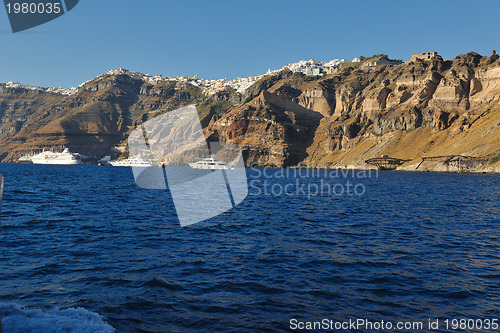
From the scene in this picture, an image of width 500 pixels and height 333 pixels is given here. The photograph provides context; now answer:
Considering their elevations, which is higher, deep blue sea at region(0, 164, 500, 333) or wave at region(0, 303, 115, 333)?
wave at region(0, 303, 115, 333)

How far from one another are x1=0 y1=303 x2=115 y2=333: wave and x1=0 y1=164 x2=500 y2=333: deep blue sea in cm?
4

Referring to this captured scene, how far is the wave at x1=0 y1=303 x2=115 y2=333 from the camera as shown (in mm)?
8719

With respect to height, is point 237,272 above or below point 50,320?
below

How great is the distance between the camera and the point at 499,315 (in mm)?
10148

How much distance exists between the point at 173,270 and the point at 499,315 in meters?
12.4

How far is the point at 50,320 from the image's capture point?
9.12 metres

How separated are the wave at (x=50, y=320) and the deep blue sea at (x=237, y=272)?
0.12 ft

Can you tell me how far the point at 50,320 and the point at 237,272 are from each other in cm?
730

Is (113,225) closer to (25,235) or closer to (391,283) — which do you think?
(25,235)

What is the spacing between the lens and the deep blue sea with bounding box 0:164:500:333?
32.9 ft

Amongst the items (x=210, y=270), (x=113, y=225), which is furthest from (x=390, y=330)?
(x=113, y=225)

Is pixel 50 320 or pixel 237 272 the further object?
pixel 237 272

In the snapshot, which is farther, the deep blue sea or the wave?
the deep blue sea

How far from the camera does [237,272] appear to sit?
1413cm
